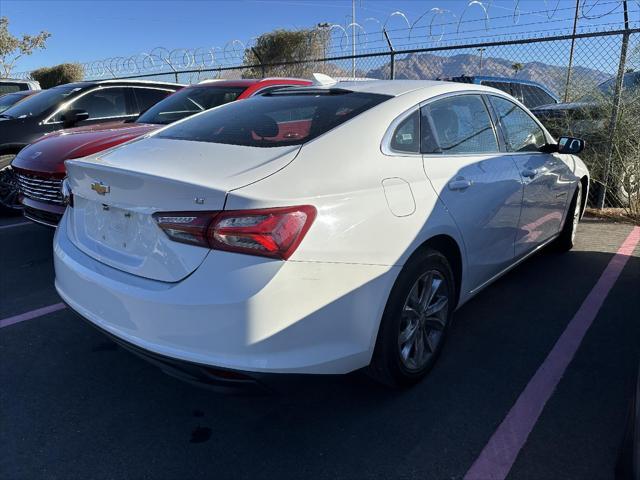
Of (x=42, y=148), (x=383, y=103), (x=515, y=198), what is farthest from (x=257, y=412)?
(x=42, y=148)

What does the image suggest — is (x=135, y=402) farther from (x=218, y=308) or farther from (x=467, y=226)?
(x=467, y=226)

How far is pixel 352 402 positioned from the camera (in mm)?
2754

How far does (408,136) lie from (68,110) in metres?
5.72

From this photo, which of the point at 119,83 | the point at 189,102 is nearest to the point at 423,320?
the point at 189,102

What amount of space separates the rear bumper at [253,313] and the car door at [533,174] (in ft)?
6.01

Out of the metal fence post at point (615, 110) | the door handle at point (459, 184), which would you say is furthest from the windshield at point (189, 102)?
the metal fence post at point (615, 110)

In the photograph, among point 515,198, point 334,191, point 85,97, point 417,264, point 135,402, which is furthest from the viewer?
point 85,97

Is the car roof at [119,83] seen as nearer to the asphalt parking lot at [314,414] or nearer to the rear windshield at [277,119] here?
the asphalt parking lot at [314,414]

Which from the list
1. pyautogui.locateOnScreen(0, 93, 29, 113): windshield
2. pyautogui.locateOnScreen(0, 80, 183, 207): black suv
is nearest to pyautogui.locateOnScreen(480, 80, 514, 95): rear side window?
pyautogui.locateOnScreen(0, 80, 183, 207): black suv

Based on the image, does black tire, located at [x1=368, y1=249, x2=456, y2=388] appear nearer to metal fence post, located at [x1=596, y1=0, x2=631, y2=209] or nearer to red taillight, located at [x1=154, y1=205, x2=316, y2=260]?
red taillight, located at [x1=154, y1=205, x2=316, y2=260]

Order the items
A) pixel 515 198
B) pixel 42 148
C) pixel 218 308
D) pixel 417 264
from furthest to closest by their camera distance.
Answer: pixel 42 148 → pixel 515 198 → pixel 417 264 → pixel 218 308

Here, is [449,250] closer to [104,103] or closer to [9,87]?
[104,103]

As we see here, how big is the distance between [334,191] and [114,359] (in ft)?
6.12

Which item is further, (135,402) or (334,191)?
(135,402)
